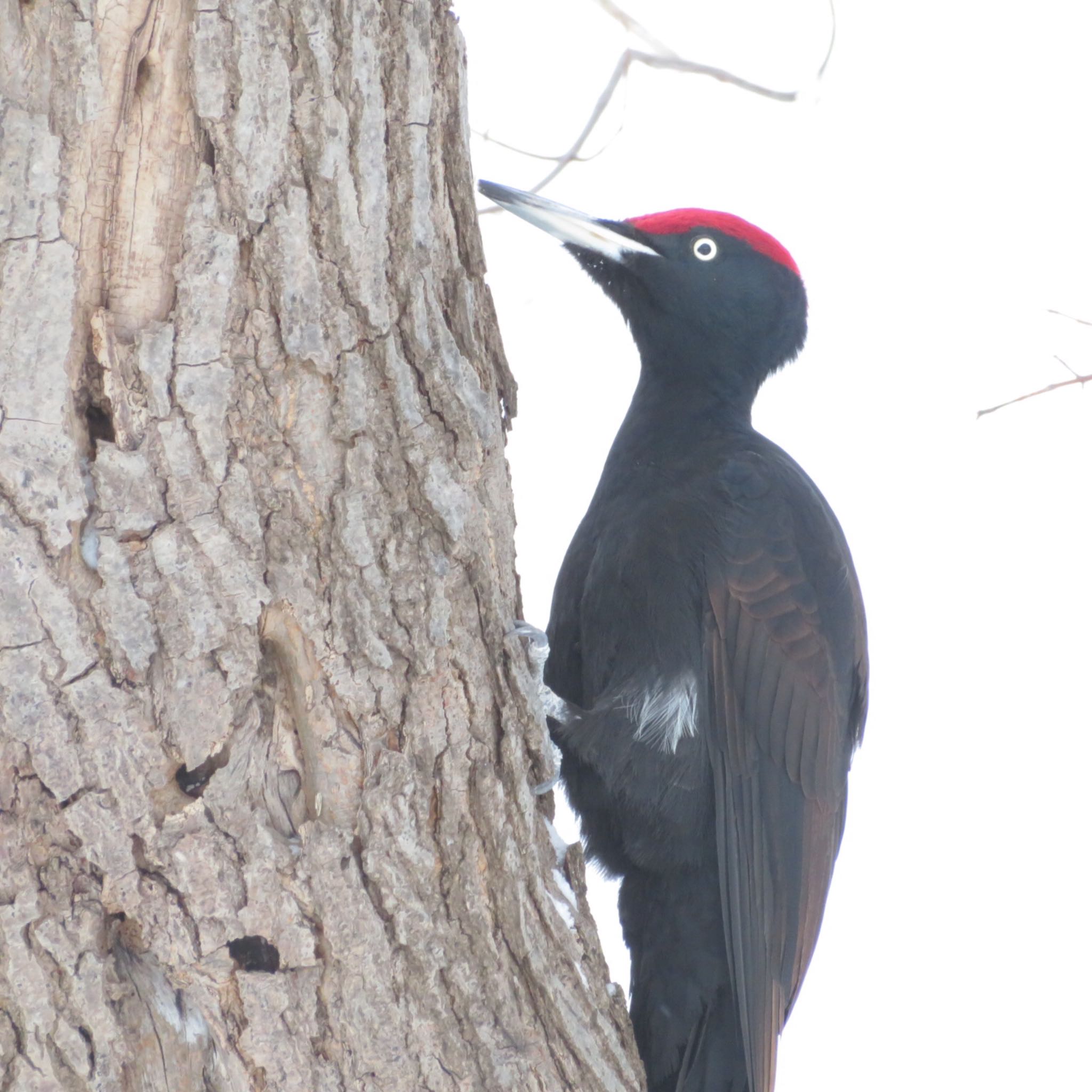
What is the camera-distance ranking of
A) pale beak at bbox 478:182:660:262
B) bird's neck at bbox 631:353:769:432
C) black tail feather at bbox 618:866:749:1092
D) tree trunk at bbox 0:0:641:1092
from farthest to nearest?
bird's neck at bbox 631:353:769:432
pale beak at bbox 478:182:660:262
black tail feather at bbox 618:866:749:1092
tree trunk at bbox 0:0:641:1092

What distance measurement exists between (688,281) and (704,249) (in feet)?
0.29

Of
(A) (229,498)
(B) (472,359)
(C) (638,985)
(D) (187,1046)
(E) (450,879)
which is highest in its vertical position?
(B) (472,359)

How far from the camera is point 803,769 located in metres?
2.48

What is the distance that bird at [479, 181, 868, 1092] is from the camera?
7.53 feet

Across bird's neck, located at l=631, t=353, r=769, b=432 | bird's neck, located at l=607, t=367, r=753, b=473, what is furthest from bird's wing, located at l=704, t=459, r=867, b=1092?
bird's neck, located at l=631, t=353, r=769, b=432

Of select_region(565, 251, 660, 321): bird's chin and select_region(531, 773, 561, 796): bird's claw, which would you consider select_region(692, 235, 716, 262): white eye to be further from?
select_region(531, 773, 561, 796): bird's claw

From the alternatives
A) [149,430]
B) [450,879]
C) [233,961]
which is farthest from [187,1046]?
[149,430]

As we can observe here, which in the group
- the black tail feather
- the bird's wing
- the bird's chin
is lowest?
the black tail feather

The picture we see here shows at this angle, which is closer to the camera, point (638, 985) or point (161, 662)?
point (161, 662)

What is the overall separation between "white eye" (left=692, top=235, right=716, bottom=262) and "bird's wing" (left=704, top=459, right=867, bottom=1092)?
1.98 ft

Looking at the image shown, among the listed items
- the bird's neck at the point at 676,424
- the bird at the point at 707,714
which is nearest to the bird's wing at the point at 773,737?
the bird at the point at 707,714

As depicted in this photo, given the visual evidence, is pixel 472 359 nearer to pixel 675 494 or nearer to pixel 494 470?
pixel 494 470

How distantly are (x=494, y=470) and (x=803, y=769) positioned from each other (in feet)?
3.48

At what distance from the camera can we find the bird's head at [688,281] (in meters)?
2.85
